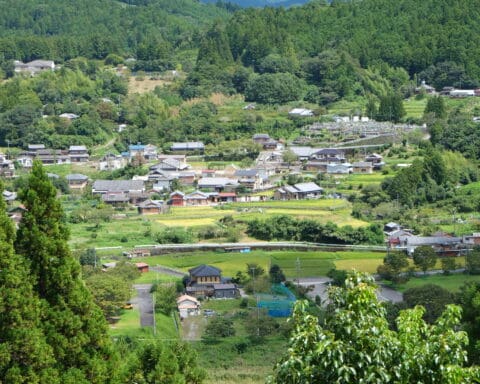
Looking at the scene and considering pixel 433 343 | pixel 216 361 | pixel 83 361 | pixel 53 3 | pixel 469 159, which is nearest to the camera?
pixel 433 343

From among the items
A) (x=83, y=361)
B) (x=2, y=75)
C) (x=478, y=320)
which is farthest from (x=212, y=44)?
(x=83, y=361)

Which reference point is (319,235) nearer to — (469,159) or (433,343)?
(469,159)

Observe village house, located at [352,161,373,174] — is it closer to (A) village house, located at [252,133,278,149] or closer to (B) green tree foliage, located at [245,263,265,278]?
(A) village house, located at [252,133,278,149]

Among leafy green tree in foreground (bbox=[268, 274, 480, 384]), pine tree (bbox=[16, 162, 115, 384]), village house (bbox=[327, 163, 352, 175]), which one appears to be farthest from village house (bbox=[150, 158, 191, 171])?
leafy green tree in foreground (bbox=[268, 274, 480, 384])

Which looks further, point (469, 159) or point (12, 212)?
point (469, 159)

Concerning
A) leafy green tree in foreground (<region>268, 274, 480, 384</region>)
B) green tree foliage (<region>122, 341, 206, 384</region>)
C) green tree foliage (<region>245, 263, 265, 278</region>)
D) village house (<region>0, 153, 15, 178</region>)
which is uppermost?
leafy green tree in foreground (<region>268, 274, 480, 384</region>)

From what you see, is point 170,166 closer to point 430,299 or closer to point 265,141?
point 265,141

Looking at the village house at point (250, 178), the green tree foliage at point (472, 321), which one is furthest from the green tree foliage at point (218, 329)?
the village house at point (250, 178)
